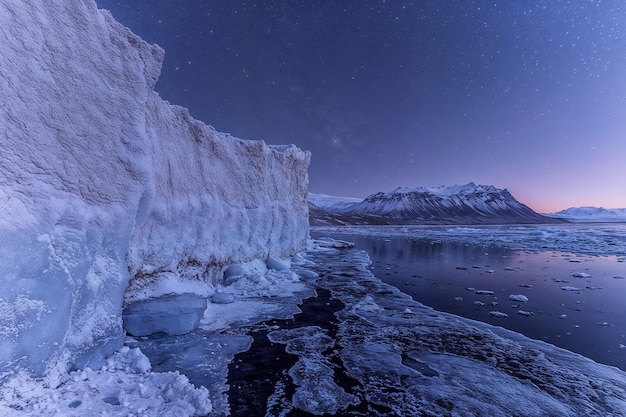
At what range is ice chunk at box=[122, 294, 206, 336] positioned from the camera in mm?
5234

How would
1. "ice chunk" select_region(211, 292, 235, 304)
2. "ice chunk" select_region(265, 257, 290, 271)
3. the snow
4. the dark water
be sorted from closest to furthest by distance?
the snow, the dark water, "ice chunk" select_region(211, 292, 235, 304), "ice chunk" select_region(265, 257, 290, 271)

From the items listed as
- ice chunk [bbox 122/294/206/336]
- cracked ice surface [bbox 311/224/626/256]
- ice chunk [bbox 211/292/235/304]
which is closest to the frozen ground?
ice chunk [bbox 122/294/206/336]

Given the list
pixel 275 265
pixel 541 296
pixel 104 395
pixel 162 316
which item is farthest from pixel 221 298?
pixel 541 296

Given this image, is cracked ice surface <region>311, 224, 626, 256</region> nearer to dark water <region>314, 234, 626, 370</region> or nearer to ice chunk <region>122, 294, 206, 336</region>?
dark water <region>314, 234, 626, 370</region>

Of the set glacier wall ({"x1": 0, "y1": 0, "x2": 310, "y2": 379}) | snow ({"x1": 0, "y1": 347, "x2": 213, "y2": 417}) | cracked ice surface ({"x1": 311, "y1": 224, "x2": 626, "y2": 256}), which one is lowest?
cracked ice surface ({"x1": 311, "y1": 224, "x2": 626, "y2": 256})

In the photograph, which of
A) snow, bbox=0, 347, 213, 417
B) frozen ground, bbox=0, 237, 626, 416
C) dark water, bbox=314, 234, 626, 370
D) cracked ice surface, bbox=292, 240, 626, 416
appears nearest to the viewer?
snow, bbox=0, 347, 213, 417

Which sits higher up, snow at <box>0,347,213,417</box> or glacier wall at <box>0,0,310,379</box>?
glacier wall at <box>0,0,310,379</box>

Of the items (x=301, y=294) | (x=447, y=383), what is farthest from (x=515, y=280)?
(x=447, y=383)

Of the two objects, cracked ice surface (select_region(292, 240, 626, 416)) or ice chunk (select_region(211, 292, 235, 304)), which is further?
ice chunk (select_region(211, 292, 235, 304))

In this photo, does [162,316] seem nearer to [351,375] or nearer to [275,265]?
[351,375]

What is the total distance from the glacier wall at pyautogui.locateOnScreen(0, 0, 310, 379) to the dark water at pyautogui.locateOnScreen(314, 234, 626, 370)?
7587mm

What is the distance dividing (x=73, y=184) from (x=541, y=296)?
12296mm

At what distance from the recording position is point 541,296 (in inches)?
369

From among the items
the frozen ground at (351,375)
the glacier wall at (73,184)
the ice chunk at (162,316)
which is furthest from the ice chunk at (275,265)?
the ice chunk at (162,316)
